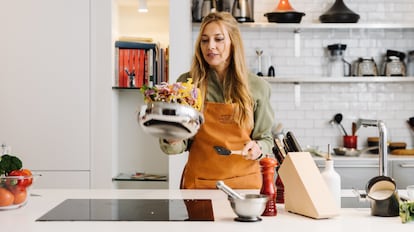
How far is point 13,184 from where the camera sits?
2.54 metres

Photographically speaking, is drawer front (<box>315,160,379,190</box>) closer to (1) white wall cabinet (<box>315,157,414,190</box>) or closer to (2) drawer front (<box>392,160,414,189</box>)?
(1) white wall cabinet (<box>315,157,414,190</box>)

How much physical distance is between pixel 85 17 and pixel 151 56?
56cm

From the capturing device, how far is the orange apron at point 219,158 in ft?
10.7

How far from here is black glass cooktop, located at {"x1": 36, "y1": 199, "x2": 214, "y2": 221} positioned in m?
2.39

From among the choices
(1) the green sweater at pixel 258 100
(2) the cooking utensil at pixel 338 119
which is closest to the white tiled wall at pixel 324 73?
(2) the cooking utensil at pixel 338 119

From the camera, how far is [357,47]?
552cm

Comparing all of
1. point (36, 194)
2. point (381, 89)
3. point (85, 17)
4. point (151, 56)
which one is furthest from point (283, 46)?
Result: point (36, 194)

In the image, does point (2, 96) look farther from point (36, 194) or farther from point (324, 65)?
point (324, 65)

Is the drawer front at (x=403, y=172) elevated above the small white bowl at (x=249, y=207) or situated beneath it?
situated beneath

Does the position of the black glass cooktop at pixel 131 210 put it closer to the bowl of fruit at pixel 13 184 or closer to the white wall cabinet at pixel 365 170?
the bowl of fruit at pixel 13 184

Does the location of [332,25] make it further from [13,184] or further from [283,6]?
[13,184]

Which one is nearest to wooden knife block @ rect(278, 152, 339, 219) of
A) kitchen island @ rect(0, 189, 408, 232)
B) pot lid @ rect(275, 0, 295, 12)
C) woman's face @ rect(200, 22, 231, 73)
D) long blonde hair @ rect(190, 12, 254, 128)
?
kitchen island @ rect(0, 189, 408, 232)

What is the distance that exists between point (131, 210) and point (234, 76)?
3.70 ft

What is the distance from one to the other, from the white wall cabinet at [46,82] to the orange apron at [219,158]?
4.70 feet
